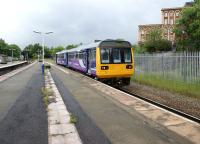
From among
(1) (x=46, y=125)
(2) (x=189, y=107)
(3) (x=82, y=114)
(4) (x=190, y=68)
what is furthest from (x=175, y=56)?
(1) (x=46, y=125)

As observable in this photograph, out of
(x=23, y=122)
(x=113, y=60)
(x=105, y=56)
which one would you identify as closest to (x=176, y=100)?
(x=113, y=60)

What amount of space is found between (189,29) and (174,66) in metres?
21.8

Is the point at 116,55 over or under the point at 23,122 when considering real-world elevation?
over

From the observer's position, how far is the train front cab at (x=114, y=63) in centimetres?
2133

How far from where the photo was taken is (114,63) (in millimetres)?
21422

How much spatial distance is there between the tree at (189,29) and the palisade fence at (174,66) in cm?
1427

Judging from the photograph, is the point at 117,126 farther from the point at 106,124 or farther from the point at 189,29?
the point at 189,29

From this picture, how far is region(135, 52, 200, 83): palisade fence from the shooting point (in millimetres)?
21281

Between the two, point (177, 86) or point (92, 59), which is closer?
point (177, 86)

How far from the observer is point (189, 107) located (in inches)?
554

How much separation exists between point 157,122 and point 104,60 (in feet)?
41.1

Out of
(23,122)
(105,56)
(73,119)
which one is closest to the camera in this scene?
(23,122)

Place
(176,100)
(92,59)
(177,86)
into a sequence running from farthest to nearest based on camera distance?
(92,59), (177,86), (176,100)

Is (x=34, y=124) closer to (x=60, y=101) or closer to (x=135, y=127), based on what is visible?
(x=135, y=127)
